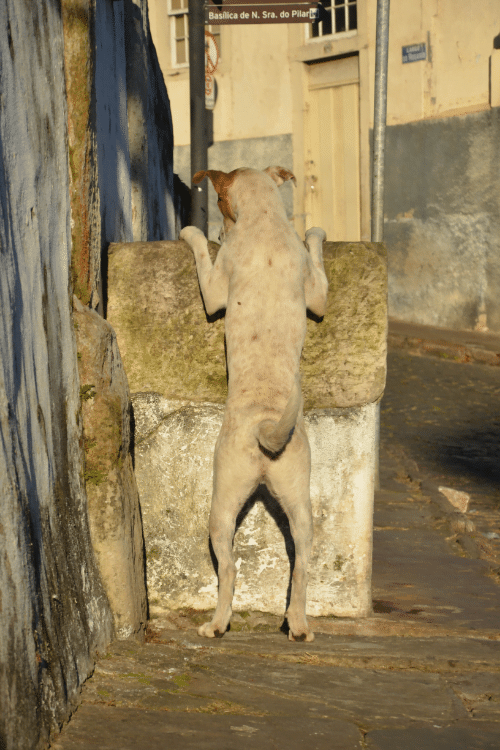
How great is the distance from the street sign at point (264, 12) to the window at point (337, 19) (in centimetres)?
721

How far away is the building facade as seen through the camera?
1148 cm

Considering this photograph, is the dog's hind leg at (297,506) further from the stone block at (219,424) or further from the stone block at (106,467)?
the stone block at (106,467)

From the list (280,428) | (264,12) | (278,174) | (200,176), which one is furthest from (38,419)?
(264,12)

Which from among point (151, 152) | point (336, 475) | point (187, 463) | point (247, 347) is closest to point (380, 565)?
point (336, 475)

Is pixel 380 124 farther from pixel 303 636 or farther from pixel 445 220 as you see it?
pixel 445 220

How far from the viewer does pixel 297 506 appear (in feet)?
10.2

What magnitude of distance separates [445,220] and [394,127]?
1604 millimetres

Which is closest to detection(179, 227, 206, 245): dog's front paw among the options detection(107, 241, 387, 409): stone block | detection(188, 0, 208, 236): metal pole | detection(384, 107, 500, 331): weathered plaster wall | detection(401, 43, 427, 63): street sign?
detection(107, 241, 387, 409): stone block

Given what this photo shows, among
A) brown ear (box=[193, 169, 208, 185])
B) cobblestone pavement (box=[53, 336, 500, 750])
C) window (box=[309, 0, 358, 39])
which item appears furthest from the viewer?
window (box=[309, 0, 358, 39])

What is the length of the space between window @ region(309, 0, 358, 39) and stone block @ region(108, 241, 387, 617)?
10.4 m

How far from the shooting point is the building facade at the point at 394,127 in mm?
11484

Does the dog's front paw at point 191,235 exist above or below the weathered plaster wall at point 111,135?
below

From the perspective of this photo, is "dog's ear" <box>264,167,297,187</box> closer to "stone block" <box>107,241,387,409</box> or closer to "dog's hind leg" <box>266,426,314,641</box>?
"stone block" <box>107,241,387,409</box>

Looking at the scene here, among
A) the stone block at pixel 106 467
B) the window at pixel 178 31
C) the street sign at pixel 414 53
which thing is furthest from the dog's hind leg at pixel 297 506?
the window at pixel 178 31
